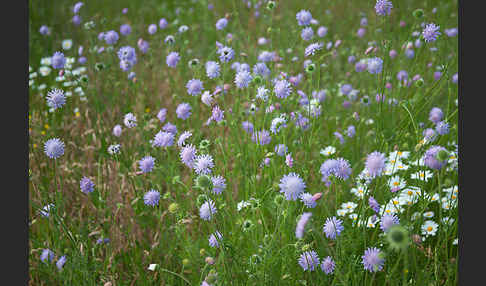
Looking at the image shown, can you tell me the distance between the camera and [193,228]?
1940mm

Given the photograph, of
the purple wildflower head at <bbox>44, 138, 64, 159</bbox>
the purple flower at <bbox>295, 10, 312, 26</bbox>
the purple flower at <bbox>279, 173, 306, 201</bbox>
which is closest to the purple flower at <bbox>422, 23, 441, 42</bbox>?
the purple flower at <bbox>295, 10, 312, 26</bbox>

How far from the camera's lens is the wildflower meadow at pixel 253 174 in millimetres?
1405

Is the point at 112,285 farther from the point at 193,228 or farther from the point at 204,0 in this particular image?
the point at 204,0

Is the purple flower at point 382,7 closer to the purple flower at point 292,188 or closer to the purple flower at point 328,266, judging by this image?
the purple flower at point 292,188

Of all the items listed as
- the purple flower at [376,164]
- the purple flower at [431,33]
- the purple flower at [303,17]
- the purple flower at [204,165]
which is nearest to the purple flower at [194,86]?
the purple flower at [204,165]

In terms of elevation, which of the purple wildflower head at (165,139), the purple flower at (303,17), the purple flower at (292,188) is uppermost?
the purple flower at (303,17)

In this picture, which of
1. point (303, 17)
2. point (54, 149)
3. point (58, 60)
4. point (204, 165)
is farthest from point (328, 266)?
point (58, 60)

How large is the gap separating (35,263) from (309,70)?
158 centimetres

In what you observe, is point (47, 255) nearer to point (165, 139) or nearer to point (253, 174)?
point (165, 139)

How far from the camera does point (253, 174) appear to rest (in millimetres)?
1809

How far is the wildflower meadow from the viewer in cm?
141

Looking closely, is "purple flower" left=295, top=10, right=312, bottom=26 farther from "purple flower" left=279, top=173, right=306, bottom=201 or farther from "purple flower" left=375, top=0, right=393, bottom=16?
"purple flower" left=279, top=173, right=306, bottom=201

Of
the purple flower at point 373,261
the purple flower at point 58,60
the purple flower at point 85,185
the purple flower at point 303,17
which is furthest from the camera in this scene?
the purple flower at point 58,60

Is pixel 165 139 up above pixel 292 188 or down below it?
above
